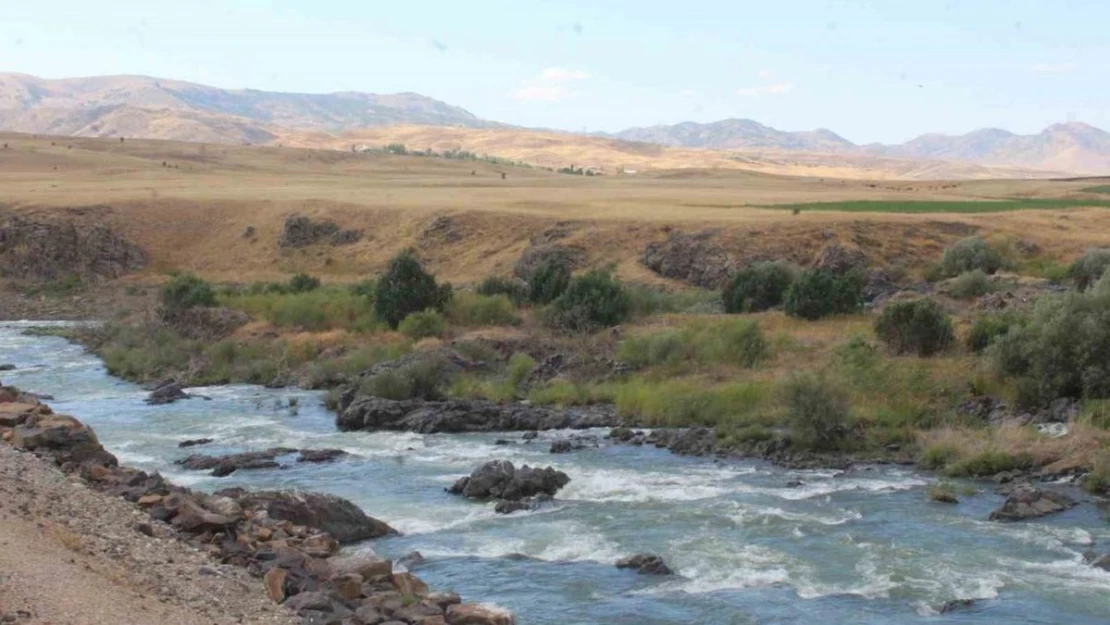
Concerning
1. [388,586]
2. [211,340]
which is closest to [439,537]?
[388,586]

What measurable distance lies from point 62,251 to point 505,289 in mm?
27065

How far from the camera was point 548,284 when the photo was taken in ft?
145

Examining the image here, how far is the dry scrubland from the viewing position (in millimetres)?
29359

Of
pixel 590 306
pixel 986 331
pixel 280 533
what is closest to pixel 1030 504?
pixel 986 331

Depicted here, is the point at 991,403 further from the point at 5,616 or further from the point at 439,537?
the point at 5,616

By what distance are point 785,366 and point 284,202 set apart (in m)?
43.7

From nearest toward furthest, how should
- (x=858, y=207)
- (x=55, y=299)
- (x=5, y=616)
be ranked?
(x=5, y=616), (x=55, y=299), (x=858, y=207)

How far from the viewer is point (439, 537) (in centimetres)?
2119

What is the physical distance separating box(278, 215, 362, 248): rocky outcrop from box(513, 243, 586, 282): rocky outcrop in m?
12.2

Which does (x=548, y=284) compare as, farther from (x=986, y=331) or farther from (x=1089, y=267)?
(x=1089, y=267)

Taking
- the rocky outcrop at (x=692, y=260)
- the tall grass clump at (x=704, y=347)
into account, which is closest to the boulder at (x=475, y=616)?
the tall grass clump at (x=704, y=347)

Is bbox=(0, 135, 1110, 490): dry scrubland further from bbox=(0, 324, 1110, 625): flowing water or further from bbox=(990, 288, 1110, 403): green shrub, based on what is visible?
bbox=(0, 324, 1110, 625): flowing water

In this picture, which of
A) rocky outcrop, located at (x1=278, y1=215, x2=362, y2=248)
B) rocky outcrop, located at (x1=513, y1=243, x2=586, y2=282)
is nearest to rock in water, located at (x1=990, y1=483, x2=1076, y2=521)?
rocky outcrop, located at (x1=513, y1=243, x2=586, y2=282)

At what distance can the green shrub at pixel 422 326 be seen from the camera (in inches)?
1613
